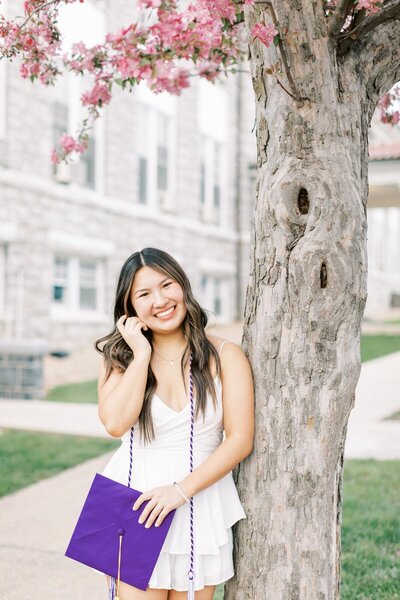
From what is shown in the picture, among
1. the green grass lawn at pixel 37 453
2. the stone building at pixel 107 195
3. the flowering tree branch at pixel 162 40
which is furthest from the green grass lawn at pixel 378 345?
the flowering tree branch at pixel 162 40

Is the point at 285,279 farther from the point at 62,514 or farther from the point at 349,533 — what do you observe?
the point at 62,514

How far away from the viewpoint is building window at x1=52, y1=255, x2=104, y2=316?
1510 cm

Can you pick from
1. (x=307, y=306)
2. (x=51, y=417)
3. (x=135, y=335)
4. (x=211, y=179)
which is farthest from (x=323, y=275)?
(x=211, y=179)

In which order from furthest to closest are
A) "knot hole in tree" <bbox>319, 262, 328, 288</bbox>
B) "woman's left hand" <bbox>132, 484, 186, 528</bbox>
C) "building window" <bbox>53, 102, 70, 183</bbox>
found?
1. "building window" <bbox>53, 102, 70, 183</bbox>
2. "knot hole in tree" <bbox>319, 262, 328, 288</bbox>
3. "woman's left hand" <bbox>132, 484, 186, 528</bbox>

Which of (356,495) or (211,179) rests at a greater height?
(211,179)

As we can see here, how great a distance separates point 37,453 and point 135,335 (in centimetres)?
482

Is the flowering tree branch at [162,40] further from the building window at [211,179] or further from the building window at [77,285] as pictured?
the building window at [211,179]

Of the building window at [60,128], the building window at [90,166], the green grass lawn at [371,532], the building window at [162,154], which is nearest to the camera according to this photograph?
the green grass lawn at [371,532]

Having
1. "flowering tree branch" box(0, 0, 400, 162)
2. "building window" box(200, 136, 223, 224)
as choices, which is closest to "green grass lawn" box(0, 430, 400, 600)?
"flowering tree branch" box(0, 0, 400, 162)

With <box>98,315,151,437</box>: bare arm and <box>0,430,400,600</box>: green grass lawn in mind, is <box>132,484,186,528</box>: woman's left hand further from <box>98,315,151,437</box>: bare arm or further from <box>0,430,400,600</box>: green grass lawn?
<box>0,430,400,600</box>: green grass lawn

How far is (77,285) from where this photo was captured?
51.0 ft

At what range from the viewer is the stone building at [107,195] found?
1367cm

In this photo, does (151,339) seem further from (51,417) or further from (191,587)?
(51,417)

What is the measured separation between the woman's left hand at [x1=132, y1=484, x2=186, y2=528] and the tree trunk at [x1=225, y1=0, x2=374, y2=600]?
384 millimetres
